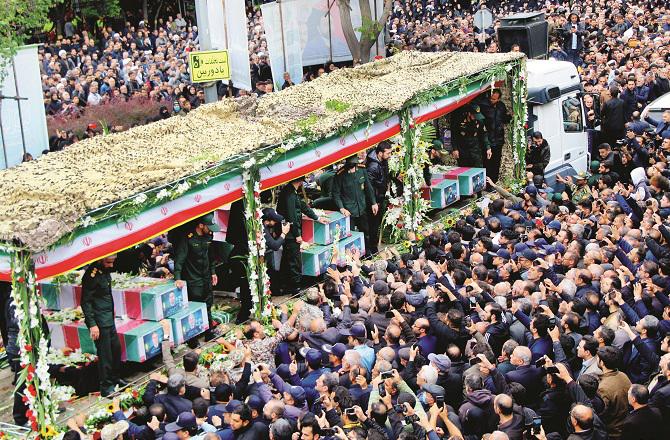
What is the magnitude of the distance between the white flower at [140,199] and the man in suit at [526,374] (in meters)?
4.46

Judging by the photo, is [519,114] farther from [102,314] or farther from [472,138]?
[102,314]

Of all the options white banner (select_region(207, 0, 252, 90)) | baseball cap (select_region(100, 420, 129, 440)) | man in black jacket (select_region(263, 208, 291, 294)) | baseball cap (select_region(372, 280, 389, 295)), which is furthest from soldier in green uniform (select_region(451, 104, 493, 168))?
baseball cap (select_region(100, 420, 129, 440))

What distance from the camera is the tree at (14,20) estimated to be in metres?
19.7

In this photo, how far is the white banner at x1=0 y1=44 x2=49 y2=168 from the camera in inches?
800

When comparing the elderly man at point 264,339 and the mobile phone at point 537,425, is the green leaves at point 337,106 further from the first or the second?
the mobile phone at point 537,425

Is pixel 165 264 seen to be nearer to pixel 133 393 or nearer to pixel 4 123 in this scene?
pixel 133 393

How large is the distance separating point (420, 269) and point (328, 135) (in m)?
2.31

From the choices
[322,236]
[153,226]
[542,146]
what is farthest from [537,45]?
[153,226]

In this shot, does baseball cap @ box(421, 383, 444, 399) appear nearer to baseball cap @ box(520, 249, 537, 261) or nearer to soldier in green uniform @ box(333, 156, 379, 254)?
baseball cap @ box(520, 249, 537, 261)

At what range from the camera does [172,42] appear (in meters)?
33.3

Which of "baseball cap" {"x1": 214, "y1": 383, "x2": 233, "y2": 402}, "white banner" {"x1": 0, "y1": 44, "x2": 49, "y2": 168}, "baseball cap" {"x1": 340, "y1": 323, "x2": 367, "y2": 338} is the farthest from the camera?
"white banner" {"x1": 0, "y1": 44, "x2": 49, "y2": 168}

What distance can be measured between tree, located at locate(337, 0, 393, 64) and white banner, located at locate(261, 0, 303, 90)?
2.20 m

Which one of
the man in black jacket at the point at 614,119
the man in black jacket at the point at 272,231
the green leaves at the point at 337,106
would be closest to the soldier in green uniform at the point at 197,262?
the man in black jacket at the point at 272,231

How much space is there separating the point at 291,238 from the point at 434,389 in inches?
195
